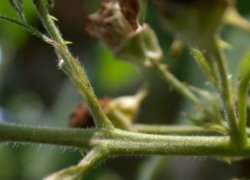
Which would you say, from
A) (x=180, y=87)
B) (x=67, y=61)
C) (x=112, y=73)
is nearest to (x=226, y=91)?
(x=67, y=61)

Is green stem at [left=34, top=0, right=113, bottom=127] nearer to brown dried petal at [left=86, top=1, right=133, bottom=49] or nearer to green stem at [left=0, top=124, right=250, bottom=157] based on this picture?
green stem at [left=0, top=124, right=250, bottom=157]

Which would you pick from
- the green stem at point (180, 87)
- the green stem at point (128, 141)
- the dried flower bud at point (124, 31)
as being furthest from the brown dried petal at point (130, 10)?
the green stem at point (128, 141)

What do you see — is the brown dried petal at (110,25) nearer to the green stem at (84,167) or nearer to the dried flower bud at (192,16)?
the green stem at (84,167)

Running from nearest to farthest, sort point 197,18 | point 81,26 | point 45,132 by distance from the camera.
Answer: point 197,18 < point 45,132 < point 81,26

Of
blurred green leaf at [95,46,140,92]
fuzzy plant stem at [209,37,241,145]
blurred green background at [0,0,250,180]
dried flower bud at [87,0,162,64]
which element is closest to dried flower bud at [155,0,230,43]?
fuzzy plant stem at [209,37,241,145]

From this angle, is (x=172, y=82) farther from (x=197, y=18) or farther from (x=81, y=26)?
(x=81, y=26)

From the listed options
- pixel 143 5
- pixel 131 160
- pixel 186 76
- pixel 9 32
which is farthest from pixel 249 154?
pixel 131 160

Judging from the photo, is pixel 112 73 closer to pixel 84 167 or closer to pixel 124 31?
pixel 124 31
